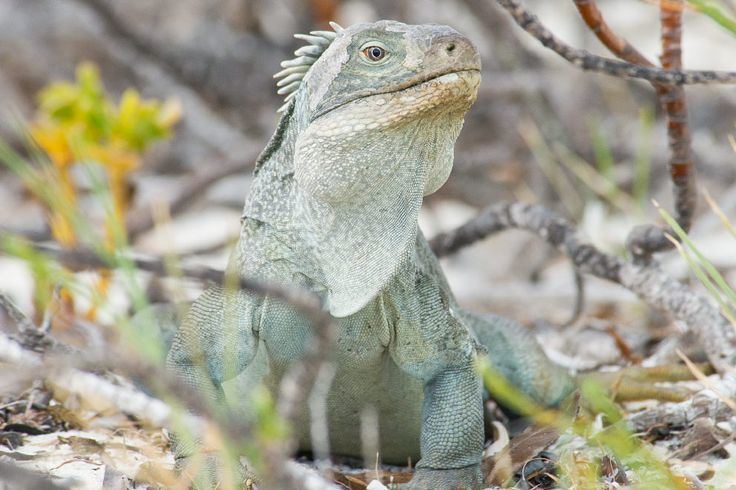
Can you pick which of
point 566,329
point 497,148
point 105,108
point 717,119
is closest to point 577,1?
point 566,329

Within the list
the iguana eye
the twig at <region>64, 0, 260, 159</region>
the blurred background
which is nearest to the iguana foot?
the iguana eye

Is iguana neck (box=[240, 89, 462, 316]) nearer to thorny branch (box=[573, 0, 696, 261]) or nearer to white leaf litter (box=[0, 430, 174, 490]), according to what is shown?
thorny branch (box=[573, 0, 696, 261])

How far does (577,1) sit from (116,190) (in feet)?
13.7

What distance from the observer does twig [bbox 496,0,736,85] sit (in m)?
3.43

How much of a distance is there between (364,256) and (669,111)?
1.60 metres

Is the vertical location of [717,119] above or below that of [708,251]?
above

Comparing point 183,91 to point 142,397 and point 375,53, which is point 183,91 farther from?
point 142,397

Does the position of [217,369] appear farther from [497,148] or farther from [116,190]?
[497,148]

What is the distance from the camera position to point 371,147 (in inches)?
142

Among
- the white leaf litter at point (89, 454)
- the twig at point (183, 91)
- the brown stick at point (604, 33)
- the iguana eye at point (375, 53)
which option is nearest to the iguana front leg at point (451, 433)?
the white leaf litter at point (89, 454)

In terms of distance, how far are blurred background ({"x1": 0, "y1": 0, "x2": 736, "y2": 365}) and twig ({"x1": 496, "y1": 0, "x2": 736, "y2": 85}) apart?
3.30 meters

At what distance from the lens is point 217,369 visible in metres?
3.93

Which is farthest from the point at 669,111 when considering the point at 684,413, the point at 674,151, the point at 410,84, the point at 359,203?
the point at 359,203

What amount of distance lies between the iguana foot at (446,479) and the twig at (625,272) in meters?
1.17
